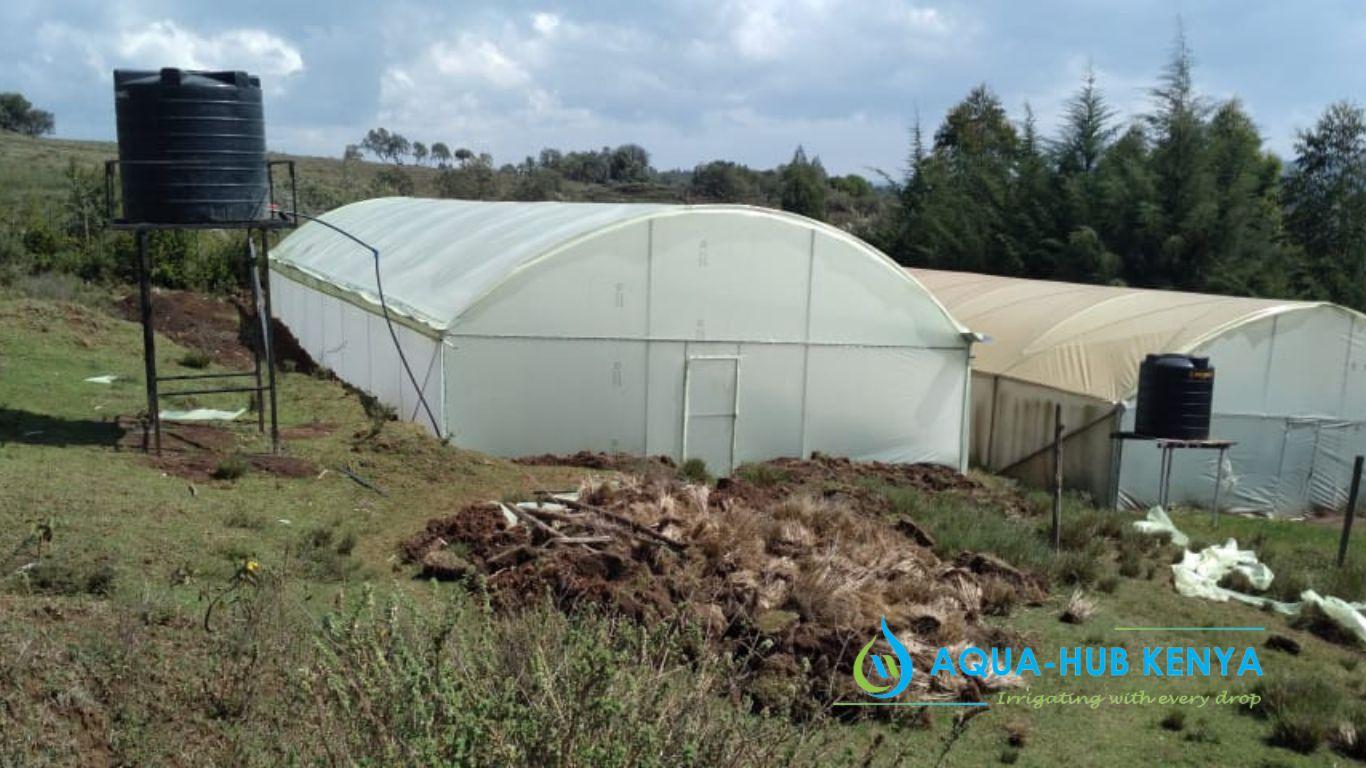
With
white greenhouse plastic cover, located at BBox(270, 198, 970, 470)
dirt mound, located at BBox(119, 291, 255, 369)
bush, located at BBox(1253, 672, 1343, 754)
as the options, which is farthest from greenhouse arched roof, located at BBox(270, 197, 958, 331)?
bush, located at BBox(1253, 672, 1343, 754)

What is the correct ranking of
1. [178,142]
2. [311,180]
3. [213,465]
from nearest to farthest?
[213,465]
[178,142]
[311,180]

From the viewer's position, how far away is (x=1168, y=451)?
1572 centimetres

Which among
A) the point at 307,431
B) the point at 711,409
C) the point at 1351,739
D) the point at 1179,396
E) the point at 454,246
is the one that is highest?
the point at 454,246

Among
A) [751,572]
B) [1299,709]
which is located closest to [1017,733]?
[1299,709]

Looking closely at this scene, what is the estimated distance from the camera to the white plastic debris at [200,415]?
1401cm

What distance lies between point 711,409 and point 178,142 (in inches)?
275

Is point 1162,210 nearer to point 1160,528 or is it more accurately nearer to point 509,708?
point 1160,528

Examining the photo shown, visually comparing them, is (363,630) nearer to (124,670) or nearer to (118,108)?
(124,670)

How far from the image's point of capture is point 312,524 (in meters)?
9.75

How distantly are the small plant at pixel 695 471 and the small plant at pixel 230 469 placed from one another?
4847 millimetres

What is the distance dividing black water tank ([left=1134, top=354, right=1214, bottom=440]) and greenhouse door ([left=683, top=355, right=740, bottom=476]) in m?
5.27

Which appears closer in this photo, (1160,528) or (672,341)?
(1160,528)

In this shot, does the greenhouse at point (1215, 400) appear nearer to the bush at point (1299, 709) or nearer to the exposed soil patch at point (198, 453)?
the bush at point (1299, 709)

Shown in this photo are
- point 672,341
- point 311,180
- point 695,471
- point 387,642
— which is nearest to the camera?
point 387,642
